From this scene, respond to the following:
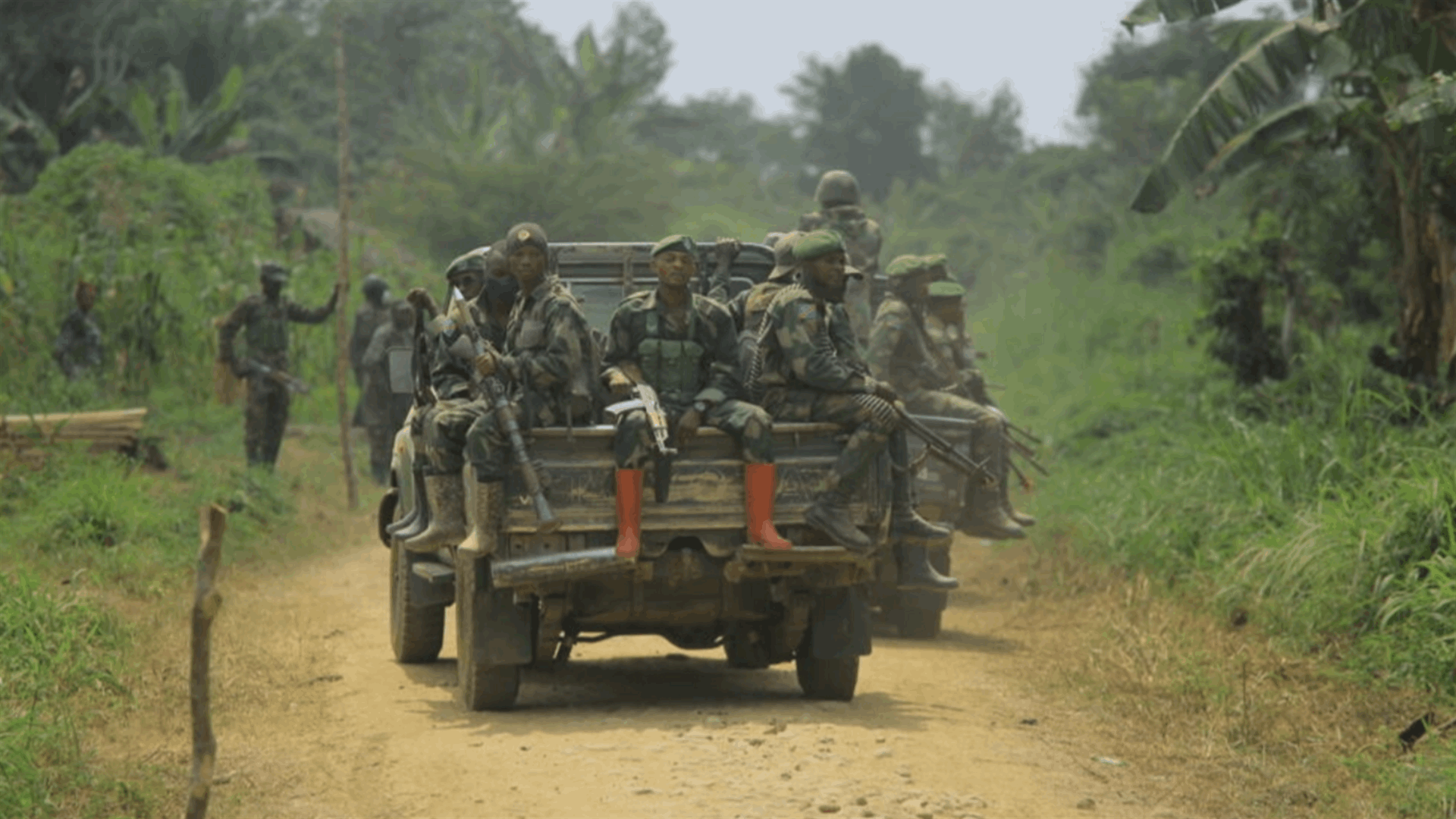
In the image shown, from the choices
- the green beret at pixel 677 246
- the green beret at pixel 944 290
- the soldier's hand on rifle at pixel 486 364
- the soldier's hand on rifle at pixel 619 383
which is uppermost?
the green beret at pixel 677 246

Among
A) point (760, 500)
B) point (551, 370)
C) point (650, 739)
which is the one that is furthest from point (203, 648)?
point (760, 500)

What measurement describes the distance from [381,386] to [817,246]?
10.8 meters

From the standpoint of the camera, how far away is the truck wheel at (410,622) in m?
10.4

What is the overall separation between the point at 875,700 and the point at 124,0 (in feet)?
89.3

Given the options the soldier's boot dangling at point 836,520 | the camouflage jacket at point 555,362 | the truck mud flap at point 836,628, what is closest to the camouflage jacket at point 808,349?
the soldier's boot dangling at point 836,520

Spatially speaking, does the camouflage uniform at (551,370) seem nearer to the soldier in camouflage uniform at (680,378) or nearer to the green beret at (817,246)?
the soldier in camouflage uniform at (680,378)

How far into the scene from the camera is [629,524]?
8367 mm

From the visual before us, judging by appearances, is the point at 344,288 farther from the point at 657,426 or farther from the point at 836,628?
the point at 657,426

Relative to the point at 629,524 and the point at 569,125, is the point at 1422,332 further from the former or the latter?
the point at 569,125

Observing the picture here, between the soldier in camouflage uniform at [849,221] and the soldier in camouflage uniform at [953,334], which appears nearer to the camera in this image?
the soldier in camouflage uniform at [953,334]

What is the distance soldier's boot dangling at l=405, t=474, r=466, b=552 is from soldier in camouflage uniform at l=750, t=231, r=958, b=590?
1.38m

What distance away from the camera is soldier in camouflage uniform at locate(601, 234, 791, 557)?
330 inches

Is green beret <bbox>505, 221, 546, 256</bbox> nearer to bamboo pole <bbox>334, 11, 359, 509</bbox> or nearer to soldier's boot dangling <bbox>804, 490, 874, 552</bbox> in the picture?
soldier's boot dangling <bbox>804, 490, 874, 552</bbox>

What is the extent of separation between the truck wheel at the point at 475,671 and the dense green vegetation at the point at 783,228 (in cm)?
164
